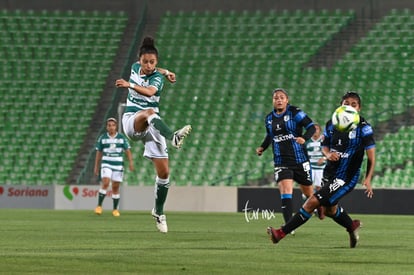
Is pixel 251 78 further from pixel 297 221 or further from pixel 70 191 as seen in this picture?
pixel 297 221

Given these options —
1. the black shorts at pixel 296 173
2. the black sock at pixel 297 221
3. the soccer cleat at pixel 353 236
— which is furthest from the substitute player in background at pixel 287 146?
the black sock at pixel 297 221

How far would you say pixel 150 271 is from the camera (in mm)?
8781

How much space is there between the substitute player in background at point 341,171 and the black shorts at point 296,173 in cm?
354

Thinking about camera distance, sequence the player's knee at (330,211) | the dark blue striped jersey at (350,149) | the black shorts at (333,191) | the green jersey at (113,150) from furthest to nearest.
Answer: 1. the green jersey at (113,150)
2. the player's knee at (330,211)
3. the dark blue striped jersey at (350,149)
4. the black shorts at (333,191)

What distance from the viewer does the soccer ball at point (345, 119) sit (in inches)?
457

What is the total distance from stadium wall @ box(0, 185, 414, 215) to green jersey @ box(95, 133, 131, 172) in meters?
3.84

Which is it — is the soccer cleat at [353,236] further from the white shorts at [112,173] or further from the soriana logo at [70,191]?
the soriana logo at [70,191]

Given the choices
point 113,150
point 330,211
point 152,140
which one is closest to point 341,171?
point 330,211

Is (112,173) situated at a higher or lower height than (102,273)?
higher

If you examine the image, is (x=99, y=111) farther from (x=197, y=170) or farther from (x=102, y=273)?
(x=102, y=273)

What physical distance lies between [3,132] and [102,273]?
937 inches

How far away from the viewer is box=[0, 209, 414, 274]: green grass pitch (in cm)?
909

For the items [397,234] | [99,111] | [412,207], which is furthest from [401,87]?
[397,234]

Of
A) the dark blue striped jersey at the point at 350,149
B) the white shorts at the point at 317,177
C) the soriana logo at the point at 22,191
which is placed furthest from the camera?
the soriana logo at the point at 22,191
